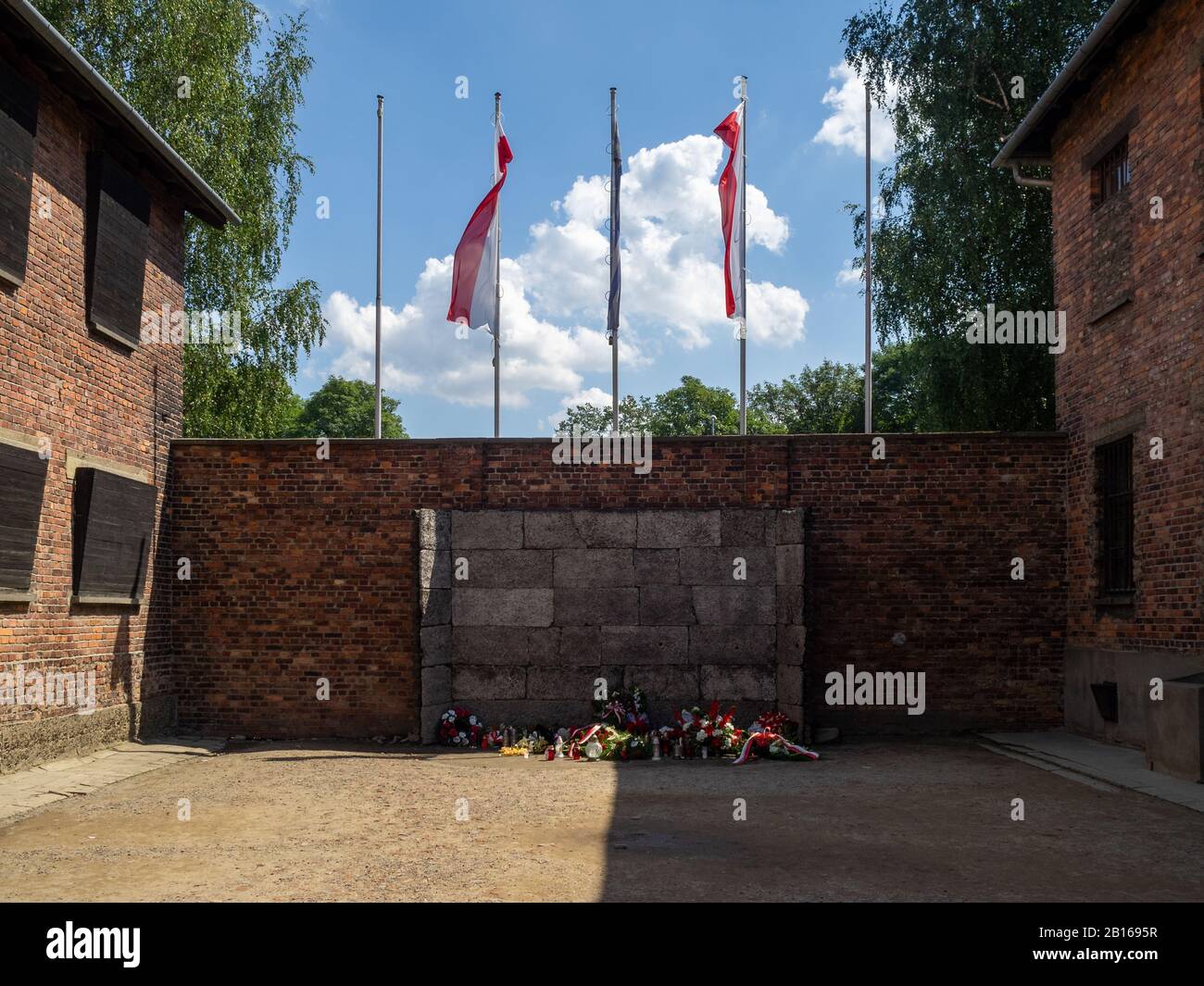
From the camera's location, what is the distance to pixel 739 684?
41.5 ft

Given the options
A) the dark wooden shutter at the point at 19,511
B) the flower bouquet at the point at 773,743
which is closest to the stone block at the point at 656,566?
the flower bouquet at the point at 773,743

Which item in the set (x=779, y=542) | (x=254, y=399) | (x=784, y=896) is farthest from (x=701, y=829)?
(x=254, y=399)

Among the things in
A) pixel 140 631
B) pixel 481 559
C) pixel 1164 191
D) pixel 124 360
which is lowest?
pixel 140 631

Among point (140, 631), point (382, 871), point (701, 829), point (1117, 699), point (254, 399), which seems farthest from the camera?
point (254, 399)

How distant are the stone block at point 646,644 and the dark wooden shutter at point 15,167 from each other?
24.3 feet

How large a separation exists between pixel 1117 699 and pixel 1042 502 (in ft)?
8.69

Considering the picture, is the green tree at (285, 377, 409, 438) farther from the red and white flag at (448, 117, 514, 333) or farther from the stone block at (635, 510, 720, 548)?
the stone block at (635, 510, 720, 548)

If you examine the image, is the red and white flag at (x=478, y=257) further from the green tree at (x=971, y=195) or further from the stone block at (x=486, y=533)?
the green tree at (x=971, y=195)

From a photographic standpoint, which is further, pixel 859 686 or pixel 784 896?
pixel 859 686

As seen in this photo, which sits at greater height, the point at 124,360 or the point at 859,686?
the point at 124,360

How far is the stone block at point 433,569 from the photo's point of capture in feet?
41.4

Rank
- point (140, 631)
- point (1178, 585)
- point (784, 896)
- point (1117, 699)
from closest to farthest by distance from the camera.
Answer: point (784, 896) → point (1178, 585) → point (1117, 699) → point (140, 631)

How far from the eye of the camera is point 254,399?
21844 millimetres

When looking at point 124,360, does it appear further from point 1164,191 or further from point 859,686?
point 1164,191
